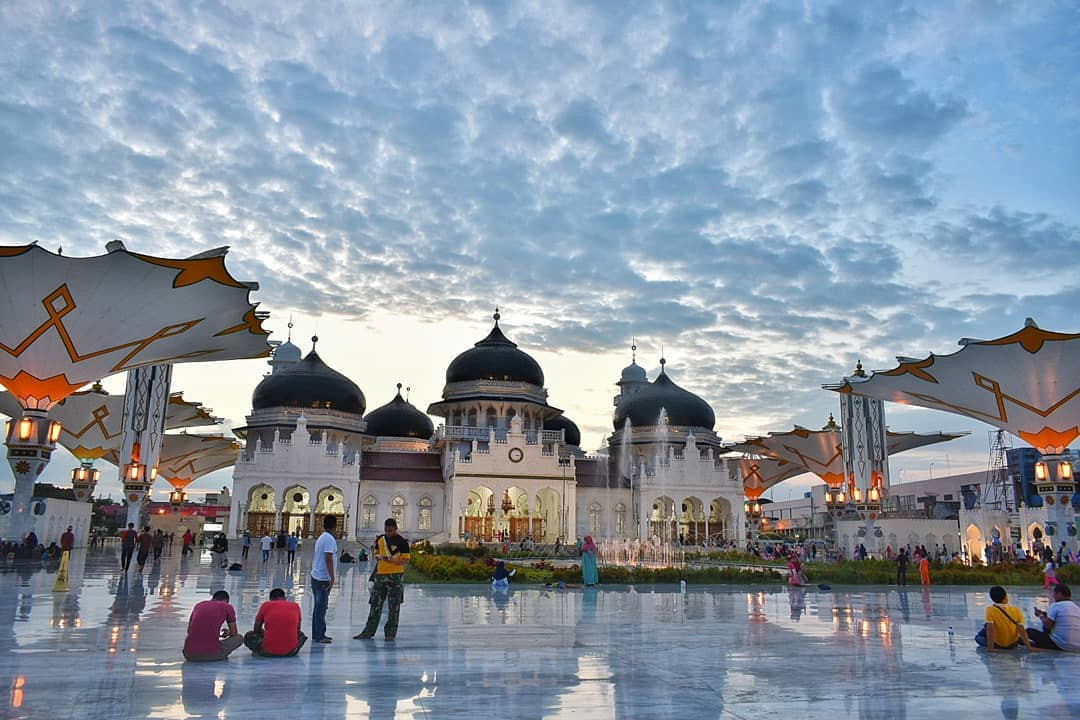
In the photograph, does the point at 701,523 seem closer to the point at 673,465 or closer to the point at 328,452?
the point at 673,465

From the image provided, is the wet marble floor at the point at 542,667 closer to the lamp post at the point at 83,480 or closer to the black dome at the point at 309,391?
the lamp post at the point at 83,480

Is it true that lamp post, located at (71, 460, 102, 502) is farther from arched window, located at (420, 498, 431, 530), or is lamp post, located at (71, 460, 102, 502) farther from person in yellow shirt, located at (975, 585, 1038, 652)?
person in yellow shirt, located at (975, 585, 1038, 652)

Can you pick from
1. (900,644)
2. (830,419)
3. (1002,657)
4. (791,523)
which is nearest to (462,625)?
(900,644)

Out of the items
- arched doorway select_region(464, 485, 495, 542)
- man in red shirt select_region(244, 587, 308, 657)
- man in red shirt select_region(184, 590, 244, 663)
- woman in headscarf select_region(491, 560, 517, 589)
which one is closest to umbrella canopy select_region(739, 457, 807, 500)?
arched doorway select_region(464, 485, 495, 542)

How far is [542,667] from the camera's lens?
8.27 metres

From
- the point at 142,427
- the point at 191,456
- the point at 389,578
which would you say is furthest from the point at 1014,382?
the point at 191,456

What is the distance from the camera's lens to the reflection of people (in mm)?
9500

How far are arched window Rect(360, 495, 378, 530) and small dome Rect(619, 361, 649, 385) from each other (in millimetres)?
28430

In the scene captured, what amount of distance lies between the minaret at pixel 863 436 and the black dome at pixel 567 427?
77.5 ft

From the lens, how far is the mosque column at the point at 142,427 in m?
37.7

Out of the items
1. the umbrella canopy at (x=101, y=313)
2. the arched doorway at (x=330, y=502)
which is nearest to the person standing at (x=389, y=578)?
the umbrella canopy at (x=101, y=313)

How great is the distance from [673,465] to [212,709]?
166 feet

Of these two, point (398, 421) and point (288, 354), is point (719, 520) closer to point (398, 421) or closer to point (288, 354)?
point (398, 421)

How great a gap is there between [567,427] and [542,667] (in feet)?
192
